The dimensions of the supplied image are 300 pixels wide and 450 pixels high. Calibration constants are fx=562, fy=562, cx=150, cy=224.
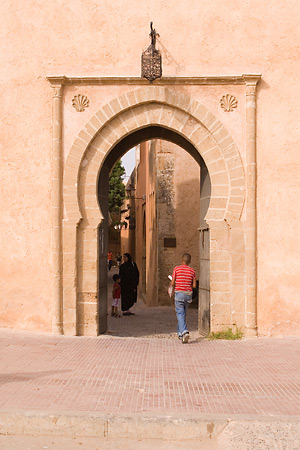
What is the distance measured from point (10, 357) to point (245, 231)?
4079 millimetres

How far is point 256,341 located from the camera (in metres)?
8.50

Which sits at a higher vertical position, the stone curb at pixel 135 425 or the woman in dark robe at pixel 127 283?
the woman in dark robe at pixel 127 283

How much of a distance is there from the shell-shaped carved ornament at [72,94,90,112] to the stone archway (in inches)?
10.3

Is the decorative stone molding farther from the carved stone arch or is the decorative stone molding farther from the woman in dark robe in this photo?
the woman in dark robe

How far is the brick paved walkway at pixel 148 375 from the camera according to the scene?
5062 mm

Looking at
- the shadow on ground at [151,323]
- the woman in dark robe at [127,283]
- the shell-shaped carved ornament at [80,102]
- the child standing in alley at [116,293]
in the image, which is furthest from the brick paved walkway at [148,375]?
the woman in dark robe at [127,283]

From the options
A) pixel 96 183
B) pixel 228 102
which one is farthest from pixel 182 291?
pixel 228 102

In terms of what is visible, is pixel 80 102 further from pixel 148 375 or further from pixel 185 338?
pixel 148 375

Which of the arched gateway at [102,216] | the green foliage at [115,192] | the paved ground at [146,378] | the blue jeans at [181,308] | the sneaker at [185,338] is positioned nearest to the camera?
the paved ground at [146,378]

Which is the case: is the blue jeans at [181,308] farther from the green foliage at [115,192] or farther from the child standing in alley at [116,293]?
the green foliage at [115,192]

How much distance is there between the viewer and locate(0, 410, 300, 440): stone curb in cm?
458

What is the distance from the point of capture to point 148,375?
20.6 ft

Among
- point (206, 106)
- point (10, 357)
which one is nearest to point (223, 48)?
point (206, 106)

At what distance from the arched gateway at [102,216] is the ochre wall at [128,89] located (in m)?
0.24
